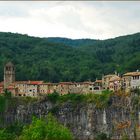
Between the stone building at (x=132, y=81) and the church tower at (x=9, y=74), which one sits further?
the church tower at (x=9, y=74)

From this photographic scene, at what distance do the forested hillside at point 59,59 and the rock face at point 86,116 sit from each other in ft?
70.3

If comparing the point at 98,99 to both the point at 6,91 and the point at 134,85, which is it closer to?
the point at 134,85

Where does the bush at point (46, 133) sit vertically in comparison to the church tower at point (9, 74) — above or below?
below

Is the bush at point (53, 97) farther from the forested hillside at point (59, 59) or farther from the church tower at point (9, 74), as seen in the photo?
the forested hillside at point (59, 59)

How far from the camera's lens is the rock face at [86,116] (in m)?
93.1

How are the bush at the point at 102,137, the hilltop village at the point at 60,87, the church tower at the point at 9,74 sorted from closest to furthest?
1. the bush at the point at 102,137
2. the hilltop village at the point at 60,87
3. the church tower at the point at 9,74

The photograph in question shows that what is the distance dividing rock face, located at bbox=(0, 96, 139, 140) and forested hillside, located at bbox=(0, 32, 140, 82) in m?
21.4

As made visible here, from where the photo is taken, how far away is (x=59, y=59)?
475 ft

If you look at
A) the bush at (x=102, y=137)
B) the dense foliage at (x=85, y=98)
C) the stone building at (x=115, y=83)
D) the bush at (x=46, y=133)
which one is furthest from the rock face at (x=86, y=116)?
the bush at (x=46, y=133)

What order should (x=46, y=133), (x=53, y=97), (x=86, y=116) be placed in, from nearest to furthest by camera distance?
(x=46, y=133)
(x=86, y=116)
(x=53, y=97)

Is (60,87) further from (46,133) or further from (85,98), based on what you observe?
(46,133)

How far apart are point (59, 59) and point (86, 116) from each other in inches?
1946

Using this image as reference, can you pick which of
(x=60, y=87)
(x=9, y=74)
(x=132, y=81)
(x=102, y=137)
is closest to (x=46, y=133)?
(x=102, y=137)

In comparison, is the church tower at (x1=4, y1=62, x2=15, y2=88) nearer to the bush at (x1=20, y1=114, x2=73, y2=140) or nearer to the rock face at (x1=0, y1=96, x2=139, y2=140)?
the rock face at (x1=0, y1=96, x2=139, y2=140)
